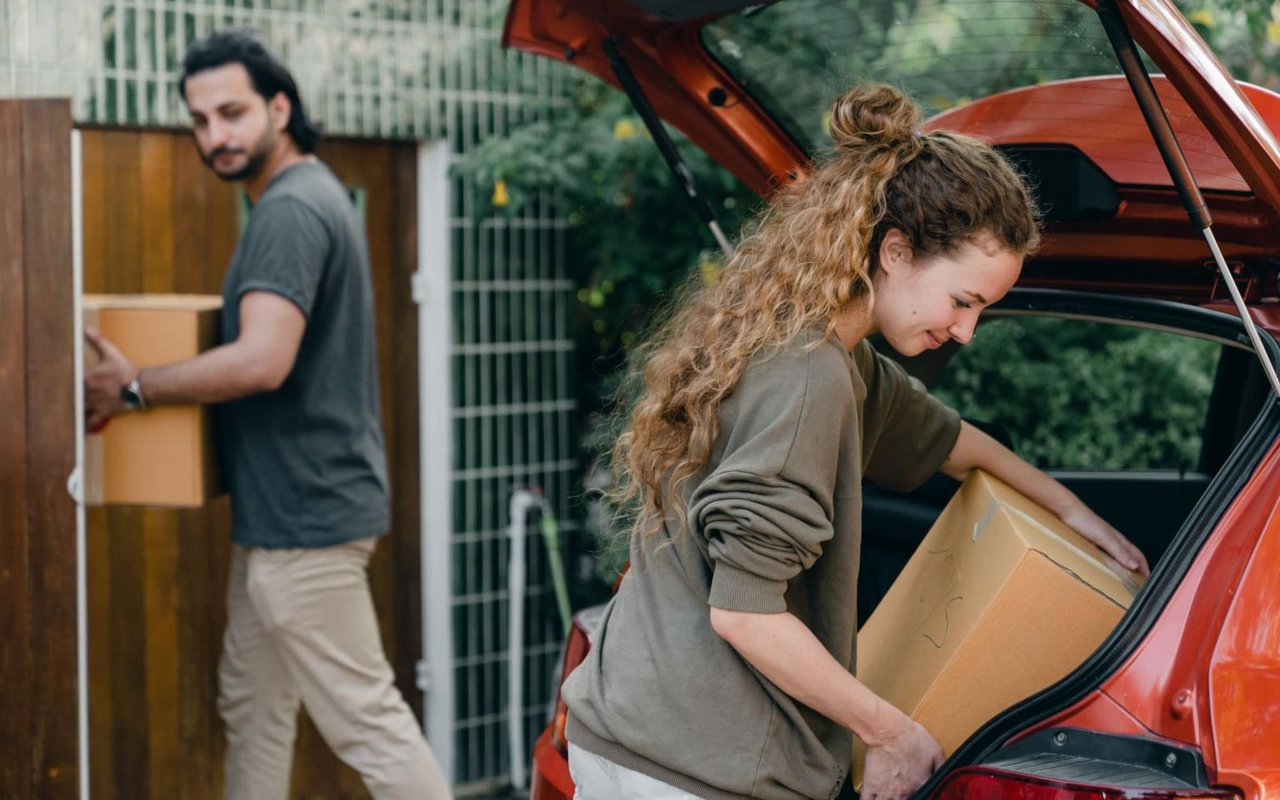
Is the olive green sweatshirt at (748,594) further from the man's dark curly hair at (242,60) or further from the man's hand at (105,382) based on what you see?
the man's dark curly hair at (242,60)

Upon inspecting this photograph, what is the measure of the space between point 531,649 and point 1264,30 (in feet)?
10.4

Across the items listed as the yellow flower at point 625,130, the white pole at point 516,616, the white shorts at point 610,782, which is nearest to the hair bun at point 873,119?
the white shorts at point 610,782

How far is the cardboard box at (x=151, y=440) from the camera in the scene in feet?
11.5

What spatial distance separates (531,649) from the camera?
17.0 feet

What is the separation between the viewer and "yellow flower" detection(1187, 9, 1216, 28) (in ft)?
14.5

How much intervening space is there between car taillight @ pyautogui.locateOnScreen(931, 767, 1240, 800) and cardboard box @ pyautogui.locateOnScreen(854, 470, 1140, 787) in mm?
207

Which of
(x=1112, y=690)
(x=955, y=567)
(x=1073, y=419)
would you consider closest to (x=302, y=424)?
(x=955, y=567)

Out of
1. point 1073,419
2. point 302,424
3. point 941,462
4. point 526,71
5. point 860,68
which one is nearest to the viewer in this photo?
point 941,462

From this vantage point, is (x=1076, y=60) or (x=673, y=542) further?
(x=1076, y=60)

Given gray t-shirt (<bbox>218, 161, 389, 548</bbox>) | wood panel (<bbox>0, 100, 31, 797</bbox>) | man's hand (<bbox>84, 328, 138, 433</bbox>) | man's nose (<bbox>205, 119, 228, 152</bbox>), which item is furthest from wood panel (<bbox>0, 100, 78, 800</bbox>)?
man's nose (<bbox>205, 119, 228, 152</bbox>)

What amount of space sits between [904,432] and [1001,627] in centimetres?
44

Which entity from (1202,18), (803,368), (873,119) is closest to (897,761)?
(803,368)

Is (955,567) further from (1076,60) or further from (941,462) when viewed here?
(1076,60)

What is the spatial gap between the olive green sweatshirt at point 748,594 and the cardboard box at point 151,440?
1658 mm
